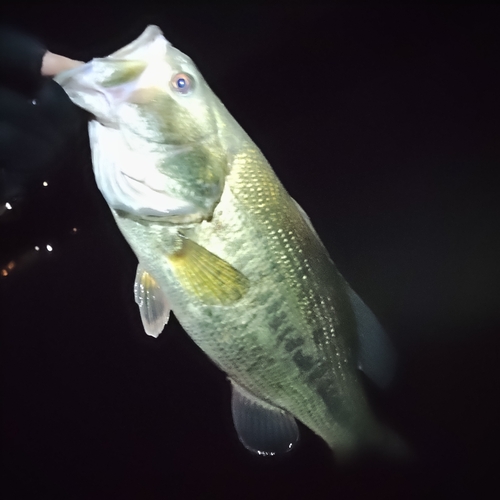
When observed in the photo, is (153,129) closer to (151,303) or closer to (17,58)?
(151,303)

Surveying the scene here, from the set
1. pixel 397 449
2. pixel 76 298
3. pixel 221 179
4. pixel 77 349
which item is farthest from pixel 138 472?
pixel 221 179

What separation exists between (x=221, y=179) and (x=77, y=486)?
924mm

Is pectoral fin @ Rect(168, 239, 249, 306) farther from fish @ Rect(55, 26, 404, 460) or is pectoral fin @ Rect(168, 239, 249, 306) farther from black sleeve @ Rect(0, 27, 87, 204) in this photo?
black sleeve @ Rect(0, 27, 87, 204)

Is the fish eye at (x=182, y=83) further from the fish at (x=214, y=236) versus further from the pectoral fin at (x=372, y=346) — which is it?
the pectoral fin at (x=372, y=346)

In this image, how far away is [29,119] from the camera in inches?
32.3

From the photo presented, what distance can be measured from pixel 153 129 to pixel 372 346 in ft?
1.85

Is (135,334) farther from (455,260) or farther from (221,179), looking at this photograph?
(455,260)

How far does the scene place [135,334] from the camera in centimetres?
97

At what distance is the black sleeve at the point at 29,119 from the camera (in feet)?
2.51

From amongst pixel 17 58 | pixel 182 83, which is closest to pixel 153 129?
pixel 182 83

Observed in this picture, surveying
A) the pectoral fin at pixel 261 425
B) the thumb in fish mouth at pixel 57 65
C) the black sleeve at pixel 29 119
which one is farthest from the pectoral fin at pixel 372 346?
the black sleeve at pixel 29 119

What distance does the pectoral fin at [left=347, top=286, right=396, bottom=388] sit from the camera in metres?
0.71

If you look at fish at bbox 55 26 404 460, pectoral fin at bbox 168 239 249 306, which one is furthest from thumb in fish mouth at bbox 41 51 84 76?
pectoral fin at bbox 168 239 249 306

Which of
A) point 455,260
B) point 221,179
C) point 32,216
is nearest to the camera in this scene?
point 221,179
